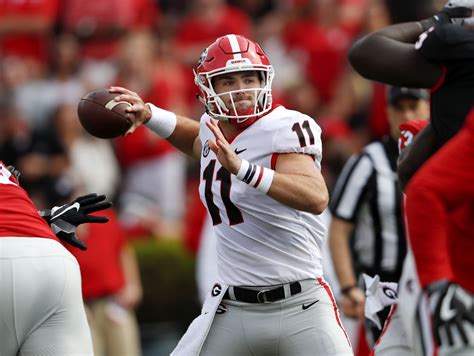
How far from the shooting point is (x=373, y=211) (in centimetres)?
699

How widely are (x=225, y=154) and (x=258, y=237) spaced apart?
20.3 inches

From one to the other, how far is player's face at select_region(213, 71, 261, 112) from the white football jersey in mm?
103

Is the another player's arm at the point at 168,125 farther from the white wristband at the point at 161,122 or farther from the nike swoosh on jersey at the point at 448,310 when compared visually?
the nike swoosh on jersey at the point at 448,310

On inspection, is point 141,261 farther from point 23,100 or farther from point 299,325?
point 299,325

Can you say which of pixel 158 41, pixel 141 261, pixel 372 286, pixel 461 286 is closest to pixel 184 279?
pixel 141 261

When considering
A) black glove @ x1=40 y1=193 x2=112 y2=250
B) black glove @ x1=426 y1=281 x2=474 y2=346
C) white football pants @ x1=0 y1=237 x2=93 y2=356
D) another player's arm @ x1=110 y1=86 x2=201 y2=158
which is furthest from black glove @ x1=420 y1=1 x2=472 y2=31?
white football pants @ x1=0 y1=237 x2=93 y2=356

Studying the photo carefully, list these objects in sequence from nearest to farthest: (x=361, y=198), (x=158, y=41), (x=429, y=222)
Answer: (x=429, y=222), (x=361, y=198), (x=158, y=41)

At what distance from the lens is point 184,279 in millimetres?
10336

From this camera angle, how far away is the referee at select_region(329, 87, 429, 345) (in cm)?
689

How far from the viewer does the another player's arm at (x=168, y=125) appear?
5.67 m

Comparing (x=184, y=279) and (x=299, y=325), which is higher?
(x=299, y=325)

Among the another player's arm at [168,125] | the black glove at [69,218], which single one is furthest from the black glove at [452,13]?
the black glove at [69,218]

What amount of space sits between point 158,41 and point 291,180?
747 cm

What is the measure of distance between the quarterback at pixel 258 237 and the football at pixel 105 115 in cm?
40
